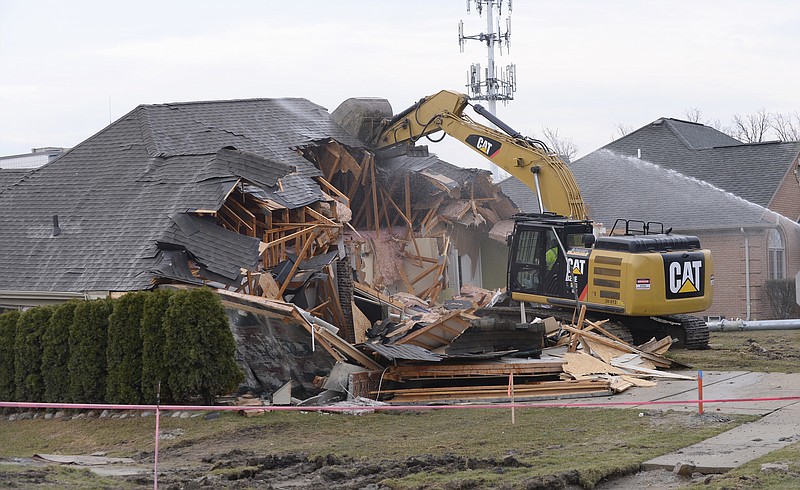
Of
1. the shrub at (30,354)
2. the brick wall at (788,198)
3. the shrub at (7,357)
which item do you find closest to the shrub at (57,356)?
the shrub at (30,354)

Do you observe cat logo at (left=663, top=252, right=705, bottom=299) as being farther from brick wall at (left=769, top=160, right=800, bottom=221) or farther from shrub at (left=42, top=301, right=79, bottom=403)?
brick wall at (left=769, top=160, right=800, bottom=221)

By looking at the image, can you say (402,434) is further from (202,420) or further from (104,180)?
(104,180)

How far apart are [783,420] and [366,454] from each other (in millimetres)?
5169

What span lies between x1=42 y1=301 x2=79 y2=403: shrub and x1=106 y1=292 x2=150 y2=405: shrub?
108 cm

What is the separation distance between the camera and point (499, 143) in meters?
25.2

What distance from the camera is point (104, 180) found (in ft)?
78.2

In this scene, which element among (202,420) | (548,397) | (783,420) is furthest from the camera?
(548,397)

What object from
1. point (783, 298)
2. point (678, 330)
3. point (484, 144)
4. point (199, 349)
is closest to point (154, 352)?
point (199, 349)

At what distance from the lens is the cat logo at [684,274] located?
20.7 meters

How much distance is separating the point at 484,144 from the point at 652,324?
19.6 feet

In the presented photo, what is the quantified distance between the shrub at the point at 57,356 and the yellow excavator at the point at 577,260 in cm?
923

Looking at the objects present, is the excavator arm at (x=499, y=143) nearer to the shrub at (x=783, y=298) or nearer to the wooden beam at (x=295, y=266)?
the wooden beam at (x=295, y=266)

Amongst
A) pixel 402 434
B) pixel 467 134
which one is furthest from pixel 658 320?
pixel 402 434

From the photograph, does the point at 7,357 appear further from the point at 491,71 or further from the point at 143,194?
the point at 491,71
